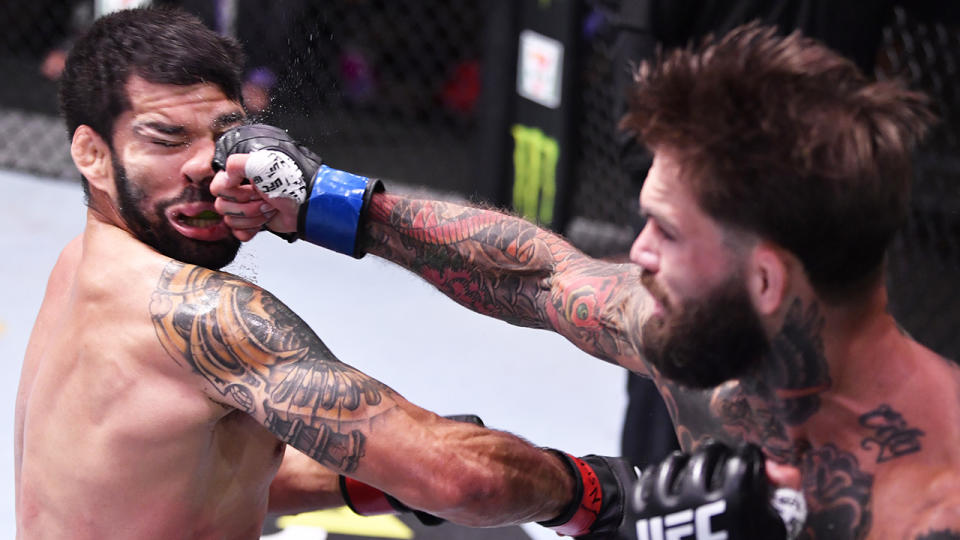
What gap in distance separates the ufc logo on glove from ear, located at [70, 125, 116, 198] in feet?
2.99

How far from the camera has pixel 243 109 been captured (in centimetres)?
165

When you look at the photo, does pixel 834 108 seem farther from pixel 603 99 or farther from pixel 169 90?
pixel 603 99

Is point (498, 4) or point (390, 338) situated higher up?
point (498, 4)

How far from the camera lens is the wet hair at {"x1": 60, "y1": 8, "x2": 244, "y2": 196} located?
Answer: 1.55 m

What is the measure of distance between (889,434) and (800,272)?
0.72 ft

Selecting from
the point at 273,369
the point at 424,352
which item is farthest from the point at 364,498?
the point at 424,352

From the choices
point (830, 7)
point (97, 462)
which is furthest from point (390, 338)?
point (97, 462)

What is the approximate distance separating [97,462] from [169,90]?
0.54m

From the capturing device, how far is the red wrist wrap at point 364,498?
198cm

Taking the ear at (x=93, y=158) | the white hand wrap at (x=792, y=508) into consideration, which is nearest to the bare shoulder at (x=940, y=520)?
the white hand wrap at (x=792, y=508)

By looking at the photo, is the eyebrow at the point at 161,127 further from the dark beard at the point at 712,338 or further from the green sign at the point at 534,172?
the green sign at the point at 534,172

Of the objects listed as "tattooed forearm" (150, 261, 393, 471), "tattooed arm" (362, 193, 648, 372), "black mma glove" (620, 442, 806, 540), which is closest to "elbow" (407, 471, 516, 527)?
"tattooed forearm" (150, 261, 393, 471)

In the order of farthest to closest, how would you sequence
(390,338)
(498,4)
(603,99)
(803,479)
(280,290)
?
(603,99) < (498,4) < (390,338) < (280,290) < (803,479)

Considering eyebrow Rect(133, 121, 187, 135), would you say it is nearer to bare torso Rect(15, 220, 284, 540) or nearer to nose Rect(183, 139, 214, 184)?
nose Rect(183, 139, 214, 184)
